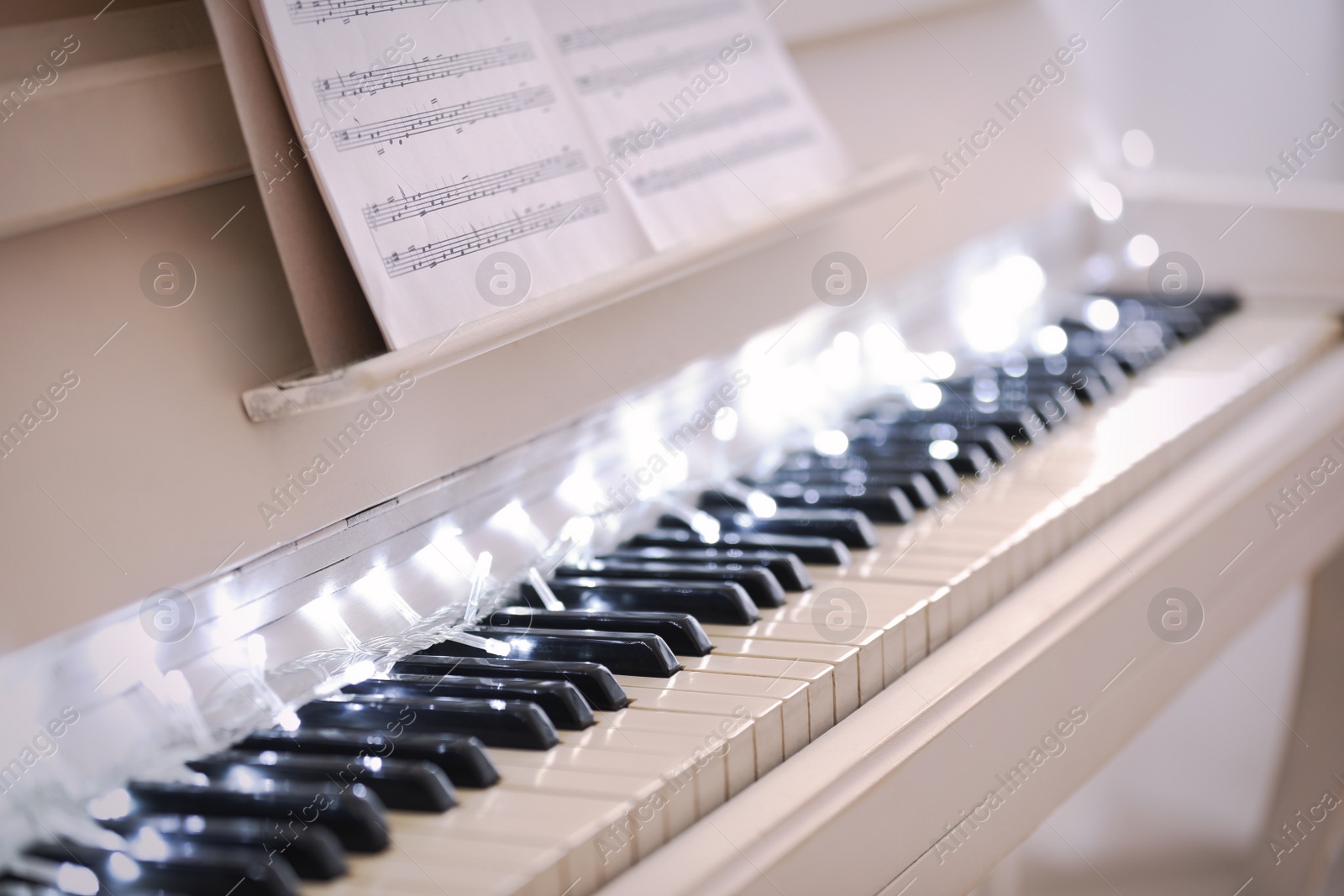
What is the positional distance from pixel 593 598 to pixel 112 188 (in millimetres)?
598

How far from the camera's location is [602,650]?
1136mm

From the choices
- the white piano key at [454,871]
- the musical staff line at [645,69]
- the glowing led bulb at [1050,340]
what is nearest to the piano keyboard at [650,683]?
the white piano key at [454,871]

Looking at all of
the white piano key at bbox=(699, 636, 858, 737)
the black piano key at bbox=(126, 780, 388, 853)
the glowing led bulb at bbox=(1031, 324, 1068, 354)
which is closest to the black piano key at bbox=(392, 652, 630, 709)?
the white piano key at bbox=(699, 636, 858, 737)

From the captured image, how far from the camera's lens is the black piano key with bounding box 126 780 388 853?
2.79 ft

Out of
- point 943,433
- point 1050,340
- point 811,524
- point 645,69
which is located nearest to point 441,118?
point 645,69

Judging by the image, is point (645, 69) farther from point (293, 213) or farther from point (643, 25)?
point (293, 213)

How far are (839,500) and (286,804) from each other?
2.70 ft

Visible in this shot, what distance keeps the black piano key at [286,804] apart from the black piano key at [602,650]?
27 cm

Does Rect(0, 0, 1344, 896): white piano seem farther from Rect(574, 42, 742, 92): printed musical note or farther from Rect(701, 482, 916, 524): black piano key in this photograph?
Rect(574, 42, 742, 92): printed musical note

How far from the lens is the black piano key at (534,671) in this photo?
1066 mm

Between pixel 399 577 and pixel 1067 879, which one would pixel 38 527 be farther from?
pixel 1067 879

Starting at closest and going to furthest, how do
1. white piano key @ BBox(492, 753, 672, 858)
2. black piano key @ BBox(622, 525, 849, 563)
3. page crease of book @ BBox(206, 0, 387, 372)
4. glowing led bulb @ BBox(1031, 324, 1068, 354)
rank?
white piano key @ BBox(492, 753, 672, 858) → page crease of book @ BBox(206, 0, 387, 372) → black piano key @ BBox(622, 525, 849, 563) → glowing led bulb @ BBox(1031, 324, 1068, 354)

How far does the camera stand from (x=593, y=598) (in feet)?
4.16

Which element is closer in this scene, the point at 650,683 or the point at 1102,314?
the point at 650,683
